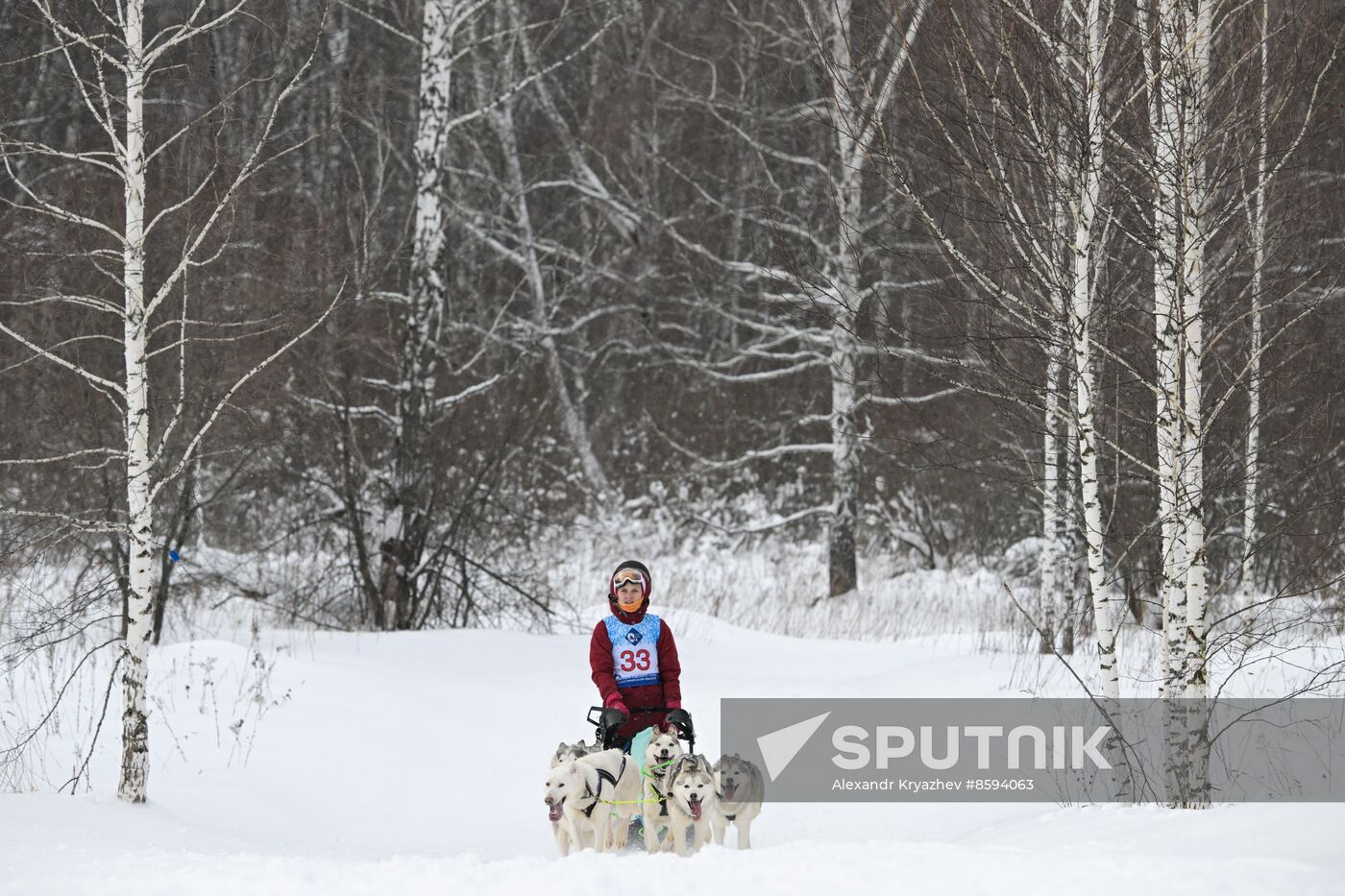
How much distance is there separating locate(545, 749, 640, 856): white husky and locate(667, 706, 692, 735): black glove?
0.27 metres

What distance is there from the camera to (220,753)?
7.97 meters

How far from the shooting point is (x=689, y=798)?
5.35 meters

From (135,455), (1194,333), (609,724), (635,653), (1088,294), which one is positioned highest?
(1088,294)

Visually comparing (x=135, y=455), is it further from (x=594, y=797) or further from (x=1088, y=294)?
(x=1088, y=294)

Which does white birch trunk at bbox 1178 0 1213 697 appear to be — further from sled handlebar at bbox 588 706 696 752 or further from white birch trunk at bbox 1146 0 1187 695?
sled handlebar at bbox 588 706 696 752

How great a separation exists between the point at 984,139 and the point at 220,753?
231 inches

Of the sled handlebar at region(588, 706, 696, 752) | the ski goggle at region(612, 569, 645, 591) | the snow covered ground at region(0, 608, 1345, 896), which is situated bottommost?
the snow covered ground at region(0, 608, 1345, 896)

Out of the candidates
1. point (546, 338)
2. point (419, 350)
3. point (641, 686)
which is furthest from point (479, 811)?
point (546, 338)

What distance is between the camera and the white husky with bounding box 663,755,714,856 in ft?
17.6

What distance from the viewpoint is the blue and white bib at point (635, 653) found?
254 inches

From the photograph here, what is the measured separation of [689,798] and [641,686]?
1.17m

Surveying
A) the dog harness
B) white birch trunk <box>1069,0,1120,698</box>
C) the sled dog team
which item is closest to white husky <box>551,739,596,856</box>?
the sled dog team

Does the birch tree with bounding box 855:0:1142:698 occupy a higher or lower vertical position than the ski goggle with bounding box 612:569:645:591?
higher

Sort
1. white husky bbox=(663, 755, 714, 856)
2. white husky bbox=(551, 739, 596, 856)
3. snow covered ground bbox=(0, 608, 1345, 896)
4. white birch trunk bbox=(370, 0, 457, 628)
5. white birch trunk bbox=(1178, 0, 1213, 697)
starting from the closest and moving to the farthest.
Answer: snow covered ground bbox=(0, 608, 1345, 896)
white husky bbox=(663, 755, 714, 856)
white husky bbox=(551, 739, 596, 856)
white birch trunk bbox=(1178, 0, 1213, 697)
white birch trunk bbox=(370, 0, 457, 628)
